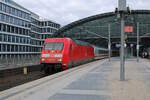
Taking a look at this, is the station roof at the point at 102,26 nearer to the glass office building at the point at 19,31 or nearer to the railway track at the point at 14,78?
the glass office building at the point at 19,31

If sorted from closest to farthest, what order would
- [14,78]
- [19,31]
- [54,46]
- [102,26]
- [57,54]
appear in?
Result: [14,78]
[57,54]
[54,46]
[19,31]
[102,26]

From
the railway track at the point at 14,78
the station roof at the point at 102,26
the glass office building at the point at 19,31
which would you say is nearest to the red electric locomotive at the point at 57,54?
the railway track at the point at 14,78

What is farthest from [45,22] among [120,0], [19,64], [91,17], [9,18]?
[120,0]

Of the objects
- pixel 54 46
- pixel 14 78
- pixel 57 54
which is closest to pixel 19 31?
pixel 54 46

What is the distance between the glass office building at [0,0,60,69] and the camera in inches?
2578

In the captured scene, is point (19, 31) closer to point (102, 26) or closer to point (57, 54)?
point (102, 26)

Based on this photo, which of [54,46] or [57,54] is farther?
[54,46]

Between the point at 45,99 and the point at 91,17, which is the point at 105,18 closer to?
the point at 91,17

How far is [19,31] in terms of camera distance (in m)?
74.6

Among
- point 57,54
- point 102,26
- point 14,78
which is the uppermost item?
point 102,26

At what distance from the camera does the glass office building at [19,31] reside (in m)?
65.5

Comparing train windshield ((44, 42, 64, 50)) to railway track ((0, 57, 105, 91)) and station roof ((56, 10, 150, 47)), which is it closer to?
railway track ((0, 57, 105, 91))

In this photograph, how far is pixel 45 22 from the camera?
93.8 metres

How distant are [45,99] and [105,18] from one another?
268 feet
